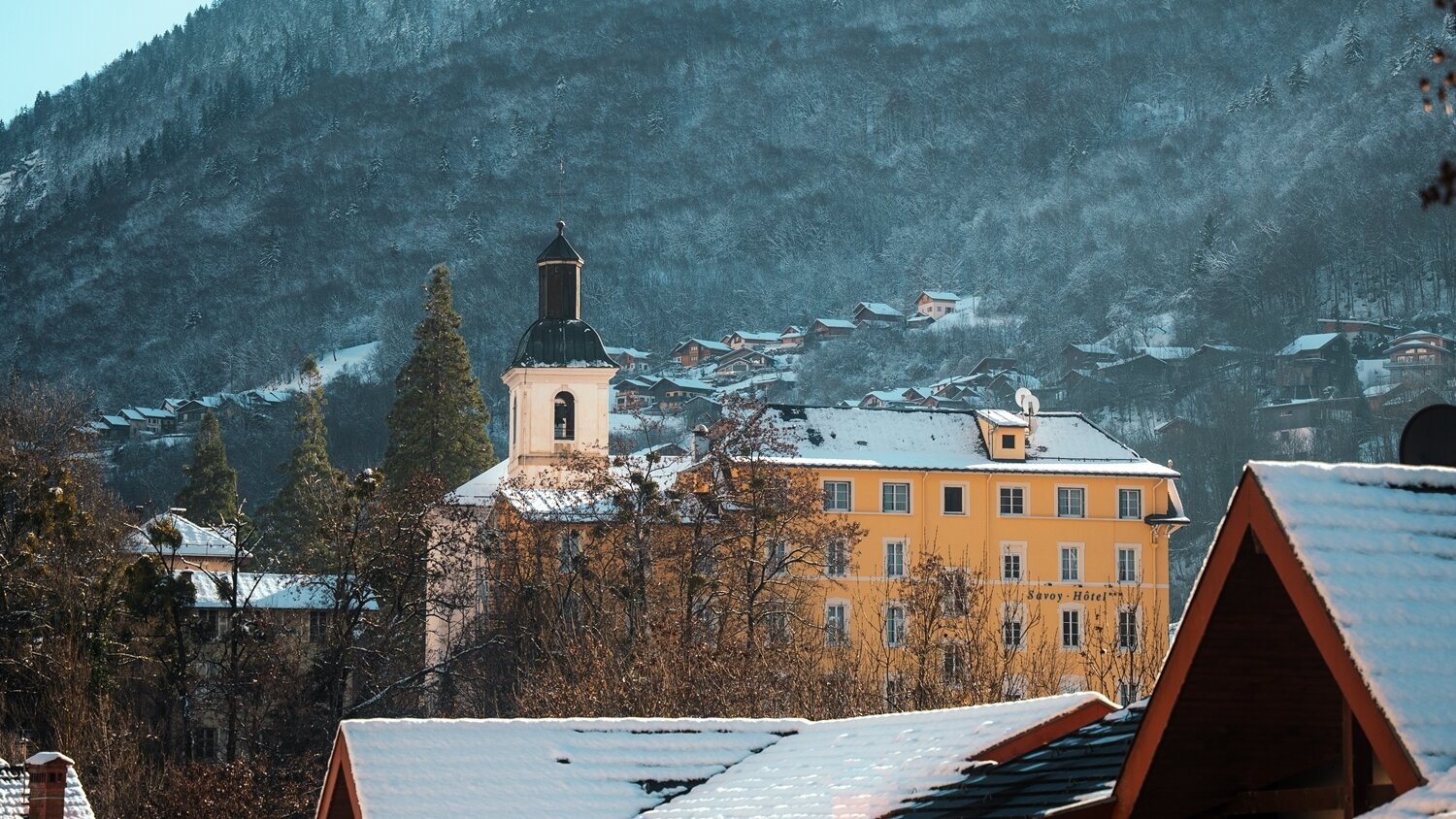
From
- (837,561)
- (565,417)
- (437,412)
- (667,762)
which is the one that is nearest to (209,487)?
(437,412)

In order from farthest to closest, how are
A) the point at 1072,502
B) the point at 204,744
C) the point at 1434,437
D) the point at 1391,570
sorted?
the point at 1072,502
the point at 204,744
the point at 1434,437
the point at 1391,570

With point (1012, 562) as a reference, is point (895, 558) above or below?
above

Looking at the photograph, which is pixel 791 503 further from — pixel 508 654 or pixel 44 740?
pixel 44 740

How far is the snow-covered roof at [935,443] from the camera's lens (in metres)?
102

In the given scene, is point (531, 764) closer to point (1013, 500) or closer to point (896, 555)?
point (896, 555)

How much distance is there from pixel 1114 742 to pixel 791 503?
6738cm

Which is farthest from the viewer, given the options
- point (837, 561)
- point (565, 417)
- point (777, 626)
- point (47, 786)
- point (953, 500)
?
point (565, 417)

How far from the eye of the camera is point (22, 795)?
1332 inches

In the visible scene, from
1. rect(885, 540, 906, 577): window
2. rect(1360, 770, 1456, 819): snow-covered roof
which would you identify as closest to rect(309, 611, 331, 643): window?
rect(885, 540, 906, 577): window

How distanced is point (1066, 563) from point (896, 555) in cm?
690

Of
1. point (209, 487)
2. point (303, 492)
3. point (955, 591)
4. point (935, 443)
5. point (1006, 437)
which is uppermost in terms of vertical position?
point (209, 487)

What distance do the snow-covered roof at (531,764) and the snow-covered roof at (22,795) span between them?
1658 cm

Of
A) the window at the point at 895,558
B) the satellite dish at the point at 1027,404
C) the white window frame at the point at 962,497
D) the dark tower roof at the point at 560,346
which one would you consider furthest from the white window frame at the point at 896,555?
the dark tower roof at the point at 560,346

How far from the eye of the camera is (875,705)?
176 feet
